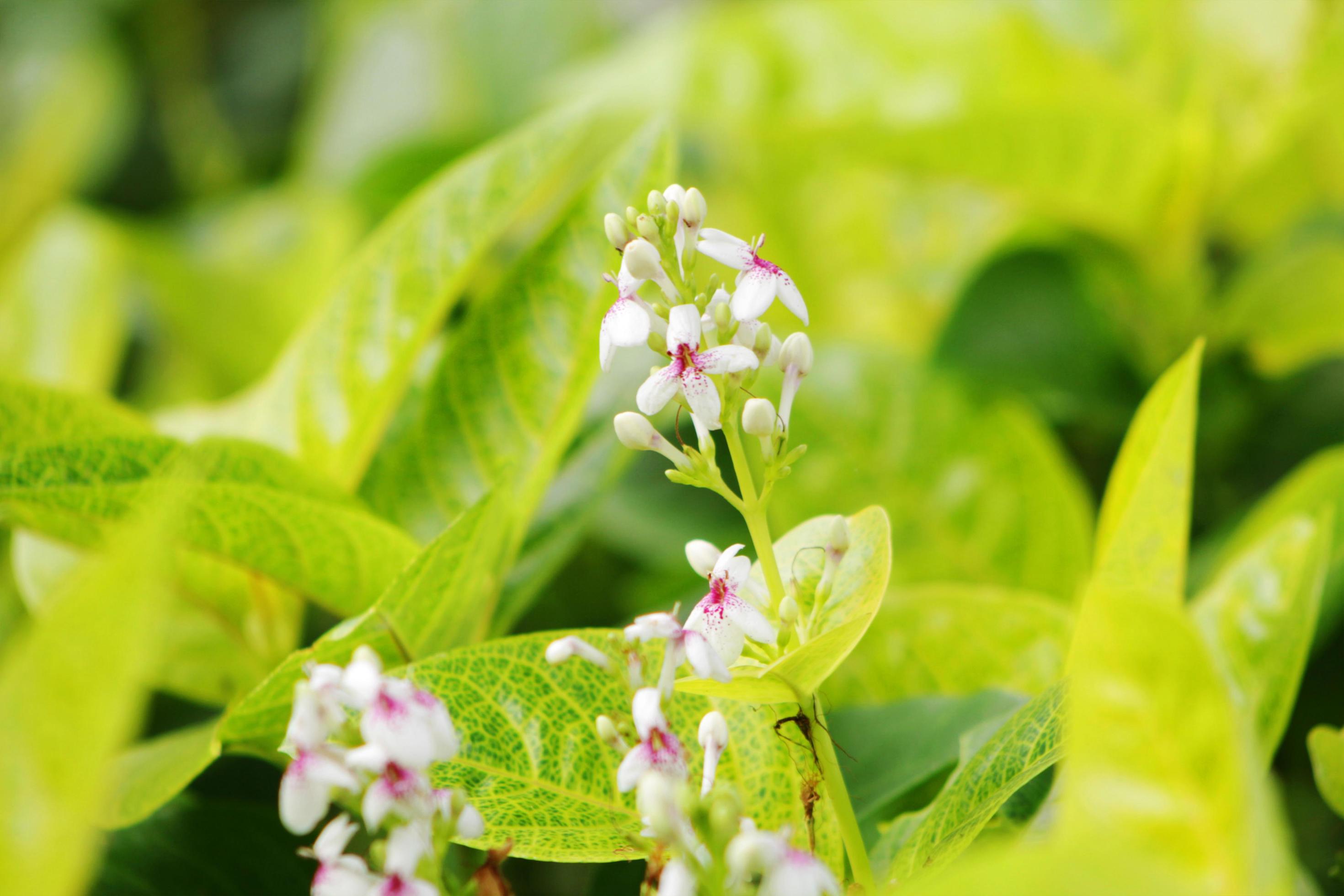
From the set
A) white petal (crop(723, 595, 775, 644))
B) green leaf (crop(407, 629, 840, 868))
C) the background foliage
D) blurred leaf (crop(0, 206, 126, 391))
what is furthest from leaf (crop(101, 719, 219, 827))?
blurred leaf (crop(0, 206, 126, 391))

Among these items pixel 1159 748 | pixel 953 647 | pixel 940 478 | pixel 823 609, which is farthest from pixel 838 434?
pixel 1159 748

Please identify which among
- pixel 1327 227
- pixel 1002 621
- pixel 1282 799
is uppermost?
pixel 1327 227

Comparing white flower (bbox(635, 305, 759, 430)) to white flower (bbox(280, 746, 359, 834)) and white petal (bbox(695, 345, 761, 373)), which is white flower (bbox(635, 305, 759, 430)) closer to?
white petal (bbox(695, 345, 761, 373))

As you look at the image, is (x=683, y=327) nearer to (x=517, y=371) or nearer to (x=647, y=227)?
(x=647, y=227)


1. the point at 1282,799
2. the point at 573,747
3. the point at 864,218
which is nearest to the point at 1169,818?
the point at 573,747

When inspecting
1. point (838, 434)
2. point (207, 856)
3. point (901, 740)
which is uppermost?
point (838, 434)

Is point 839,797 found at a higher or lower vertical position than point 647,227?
lower

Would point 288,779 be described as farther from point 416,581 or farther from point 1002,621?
point 1002,621

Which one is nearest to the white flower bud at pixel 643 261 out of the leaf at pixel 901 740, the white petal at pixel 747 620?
the white petal at pixel 747 620
